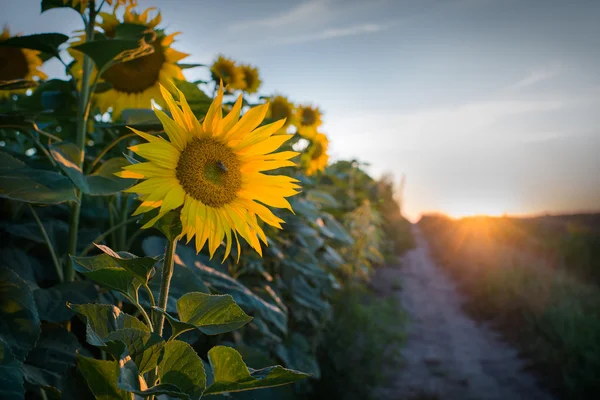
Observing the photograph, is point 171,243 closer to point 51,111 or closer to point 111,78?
point 51,111

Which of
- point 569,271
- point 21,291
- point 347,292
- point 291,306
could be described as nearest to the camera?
point 21,291

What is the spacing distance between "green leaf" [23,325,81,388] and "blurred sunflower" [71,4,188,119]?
2.40ft

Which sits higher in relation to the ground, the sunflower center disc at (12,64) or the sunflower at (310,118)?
the sunflower at (310,118)

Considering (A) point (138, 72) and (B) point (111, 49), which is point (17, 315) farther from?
(A) point (138, 72)

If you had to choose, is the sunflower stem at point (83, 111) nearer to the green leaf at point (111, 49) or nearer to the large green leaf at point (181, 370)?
the green leaf at point (111, 49)

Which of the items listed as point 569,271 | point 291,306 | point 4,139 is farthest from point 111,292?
point 569,271

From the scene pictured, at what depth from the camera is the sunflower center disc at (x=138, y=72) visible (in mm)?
1533

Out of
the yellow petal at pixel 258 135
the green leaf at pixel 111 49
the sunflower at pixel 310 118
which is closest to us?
the yellow petal at pixel 258 135

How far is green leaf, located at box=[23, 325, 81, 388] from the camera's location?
103 centimetres

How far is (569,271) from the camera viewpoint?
8.09 metres

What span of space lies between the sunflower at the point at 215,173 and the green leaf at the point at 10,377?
1.17 ft

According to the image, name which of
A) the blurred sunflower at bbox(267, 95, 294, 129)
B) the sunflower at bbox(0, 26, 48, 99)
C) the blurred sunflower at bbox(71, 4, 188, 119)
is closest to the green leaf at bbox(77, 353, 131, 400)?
the blurred sunflower at bbox(71, 4, 188, 119)

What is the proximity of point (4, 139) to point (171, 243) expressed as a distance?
6.30 feet

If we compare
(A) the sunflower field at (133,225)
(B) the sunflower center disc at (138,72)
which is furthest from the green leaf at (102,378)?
(B) the sunflower center disc at (138,72)
